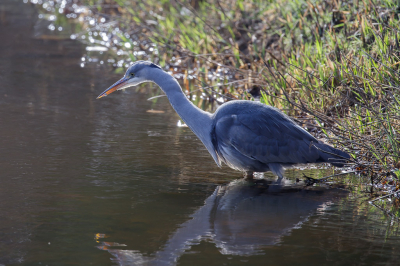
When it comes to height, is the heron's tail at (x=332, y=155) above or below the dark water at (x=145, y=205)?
above

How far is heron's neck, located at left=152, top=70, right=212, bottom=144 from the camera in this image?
224 inches

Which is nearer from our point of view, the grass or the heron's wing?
the heron's wing

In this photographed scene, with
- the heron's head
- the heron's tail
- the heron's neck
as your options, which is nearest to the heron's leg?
the heron's neck

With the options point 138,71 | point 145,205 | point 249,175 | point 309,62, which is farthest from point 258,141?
point 309,62

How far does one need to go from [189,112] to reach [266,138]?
2.69ft

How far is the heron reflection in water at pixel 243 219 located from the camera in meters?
3.88

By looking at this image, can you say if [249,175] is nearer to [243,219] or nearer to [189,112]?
[189,112]

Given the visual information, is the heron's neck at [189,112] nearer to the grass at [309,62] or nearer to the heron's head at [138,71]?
the heron's head at [138,71]

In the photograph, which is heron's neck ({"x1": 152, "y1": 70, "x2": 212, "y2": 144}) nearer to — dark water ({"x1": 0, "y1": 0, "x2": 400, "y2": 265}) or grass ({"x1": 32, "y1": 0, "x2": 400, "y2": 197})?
dark water ({"x1": 0, "y1": 0, "x2": 400, "y2": 265})

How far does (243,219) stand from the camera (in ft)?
14.8

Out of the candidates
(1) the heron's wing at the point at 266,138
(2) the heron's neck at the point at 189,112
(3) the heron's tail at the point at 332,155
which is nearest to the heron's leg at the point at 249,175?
(1) the heron's wing at the point at 266,138

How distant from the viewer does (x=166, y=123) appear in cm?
743

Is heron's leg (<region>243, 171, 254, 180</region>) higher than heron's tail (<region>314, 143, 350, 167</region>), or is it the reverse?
heron's tail (<region>314, 143, 350, 167</region>)

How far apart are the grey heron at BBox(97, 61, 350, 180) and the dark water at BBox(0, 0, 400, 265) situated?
24cm
